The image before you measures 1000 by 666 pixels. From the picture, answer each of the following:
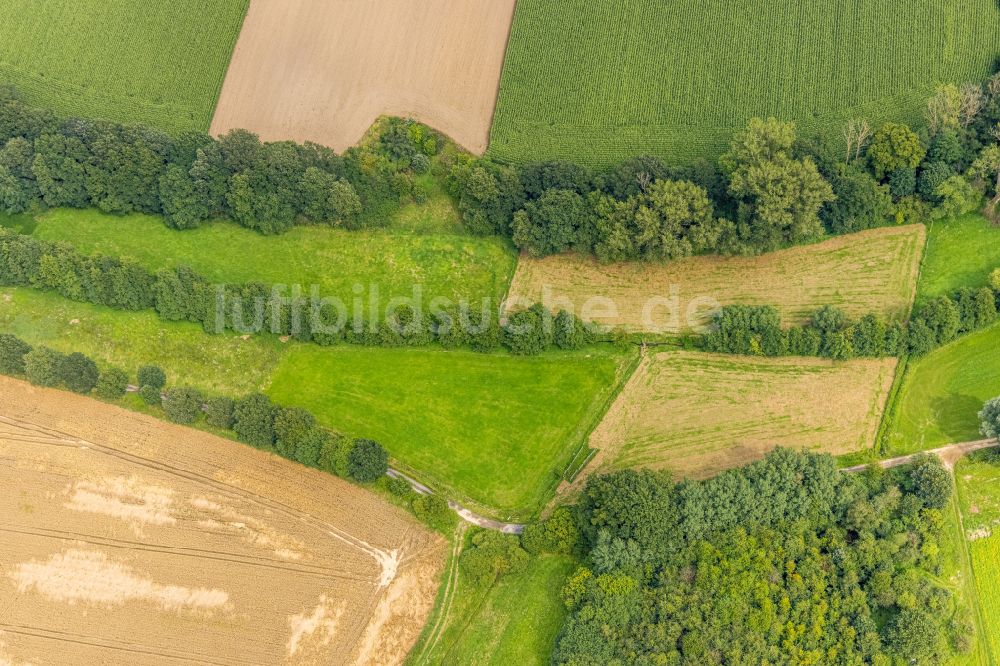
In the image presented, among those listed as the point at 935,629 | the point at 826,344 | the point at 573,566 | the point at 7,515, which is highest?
the point at 826,344

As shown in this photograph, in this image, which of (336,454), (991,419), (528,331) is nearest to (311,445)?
(336,454)

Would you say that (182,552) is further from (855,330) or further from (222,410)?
(855,330)

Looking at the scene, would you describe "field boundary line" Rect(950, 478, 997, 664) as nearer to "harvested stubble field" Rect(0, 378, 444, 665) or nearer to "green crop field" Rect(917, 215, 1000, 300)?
"green crop field" Rect(917, 215, 1000, 300)

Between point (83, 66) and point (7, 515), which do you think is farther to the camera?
point (83, 66)

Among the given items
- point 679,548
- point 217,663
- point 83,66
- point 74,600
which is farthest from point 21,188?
point 679,548

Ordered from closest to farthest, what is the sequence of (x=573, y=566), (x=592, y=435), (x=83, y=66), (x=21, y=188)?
1. (x=573, y=566)
2. (x=592, y=435)
3. (x=21, y=188)
4. (x=83, y=66)

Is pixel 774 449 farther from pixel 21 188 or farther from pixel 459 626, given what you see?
pixel 21 188

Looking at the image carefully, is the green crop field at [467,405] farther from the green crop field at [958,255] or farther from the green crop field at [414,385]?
the green crop field at [958,255]
